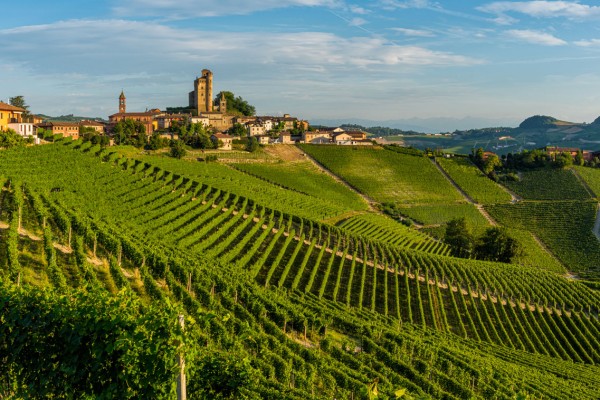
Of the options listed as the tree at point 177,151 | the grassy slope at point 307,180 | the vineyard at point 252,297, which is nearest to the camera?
the vineyard at point 252,297

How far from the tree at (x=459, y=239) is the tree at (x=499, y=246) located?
1372 millimetres

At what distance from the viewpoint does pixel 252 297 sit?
90.0 ft

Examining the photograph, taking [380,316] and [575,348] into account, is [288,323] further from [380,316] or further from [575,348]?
[575,348]

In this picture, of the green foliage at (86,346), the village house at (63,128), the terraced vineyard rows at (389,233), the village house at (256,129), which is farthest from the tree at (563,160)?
the green foliage at (86,346)

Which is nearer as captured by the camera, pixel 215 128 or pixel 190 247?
pixel 190 247

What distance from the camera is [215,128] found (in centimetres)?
13025

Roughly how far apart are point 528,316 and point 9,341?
41707 mm

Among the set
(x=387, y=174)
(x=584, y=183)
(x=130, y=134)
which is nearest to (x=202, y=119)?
(x=130, y=134)

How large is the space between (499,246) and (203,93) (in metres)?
99.9

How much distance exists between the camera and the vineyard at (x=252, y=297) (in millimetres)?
10922

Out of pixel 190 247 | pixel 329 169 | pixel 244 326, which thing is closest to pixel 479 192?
pixel 329 169

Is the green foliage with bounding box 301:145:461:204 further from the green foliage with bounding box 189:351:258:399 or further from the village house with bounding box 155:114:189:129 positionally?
the green foliage with bounding box 189:351:258:399

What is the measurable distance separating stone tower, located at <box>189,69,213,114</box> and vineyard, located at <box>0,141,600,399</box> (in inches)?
3123

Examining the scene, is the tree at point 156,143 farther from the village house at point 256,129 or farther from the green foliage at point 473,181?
the green foliage at point 473,181
